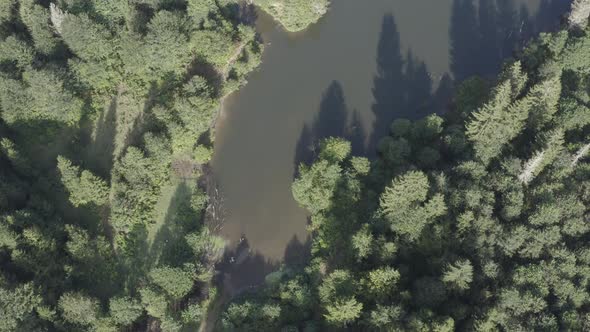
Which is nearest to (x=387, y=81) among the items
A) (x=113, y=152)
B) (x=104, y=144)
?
(x=113, y=152)

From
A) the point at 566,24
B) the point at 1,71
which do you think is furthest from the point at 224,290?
the point at 566,24

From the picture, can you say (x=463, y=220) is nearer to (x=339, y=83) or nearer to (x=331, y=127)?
(x=331, y=127)

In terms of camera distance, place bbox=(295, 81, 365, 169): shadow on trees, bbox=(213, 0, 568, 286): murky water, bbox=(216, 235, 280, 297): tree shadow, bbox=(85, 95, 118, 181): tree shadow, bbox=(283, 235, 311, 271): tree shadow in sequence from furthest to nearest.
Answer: bbox=(295, 81, 365, 169): shadow on trees < bbox=(213, 0, 568, 286): murky water < bbox=(85, 95, 118, 181): tree shadow < bbox=(283, 235, 311, 271): tree shadow < bbox=(216, 235, 280, 297): tree shadow

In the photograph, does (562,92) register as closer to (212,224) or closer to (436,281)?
(436,281)

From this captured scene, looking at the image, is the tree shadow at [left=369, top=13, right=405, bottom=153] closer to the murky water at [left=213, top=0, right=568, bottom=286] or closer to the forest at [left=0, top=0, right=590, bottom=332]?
the murky water at [left=213, top=0, right=568, bottom=286]

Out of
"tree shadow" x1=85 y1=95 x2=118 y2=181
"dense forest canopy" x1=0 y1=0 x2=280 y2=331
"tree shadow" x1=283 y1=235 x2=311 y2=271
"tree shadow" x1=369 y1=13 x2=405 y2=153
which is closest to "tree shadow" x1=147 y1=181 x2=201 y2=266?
"dense forest canopy" x1=0 y1=0 x2=280 y2=331

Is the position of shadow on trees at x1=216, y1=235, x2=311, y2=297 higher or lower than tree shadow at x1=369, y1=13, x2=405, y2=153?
lower

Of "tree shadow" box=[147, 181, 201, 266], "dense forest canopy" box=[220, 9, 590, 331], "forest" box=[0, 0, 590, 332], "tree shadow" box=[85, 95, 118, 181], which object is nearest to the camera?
"dense forest canopy" box=[220, 9, 590, 331]

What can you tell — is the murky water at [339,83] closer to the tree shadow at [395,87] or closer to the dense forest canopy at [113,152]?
the tree shadow at [395,87]
